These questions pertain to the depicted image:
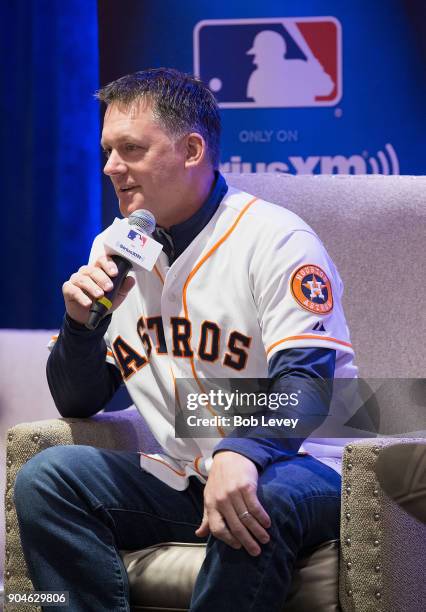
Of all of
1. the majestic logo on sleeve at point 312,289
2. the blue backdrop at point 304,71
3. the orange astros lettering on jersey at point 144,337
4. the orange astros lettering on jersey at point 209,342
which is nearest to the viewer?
the majestic logo on sleeve at point 312,289

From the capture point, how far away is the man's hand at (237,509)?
1.62 metres

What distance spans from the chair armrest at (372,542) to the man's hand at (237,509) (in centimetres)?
16

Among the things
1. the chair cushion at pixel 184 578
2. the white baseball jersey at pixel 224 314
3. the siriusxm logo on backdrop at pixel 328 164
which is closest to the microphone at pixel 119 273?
the white baseball jersey at pixel 224 314

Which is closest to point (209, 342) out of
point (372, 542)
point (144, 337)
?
point (144, 337)

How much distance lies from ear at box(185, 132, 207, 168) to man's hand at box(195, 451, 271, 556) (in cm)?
71

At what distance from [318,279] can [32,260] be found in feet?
5.59

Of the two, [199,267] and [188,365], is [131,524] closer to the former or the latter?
[188,365]

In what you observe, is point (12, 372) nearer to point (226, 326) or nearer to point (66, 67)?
point (226, 326)

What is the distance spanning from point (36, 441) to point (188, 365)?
0.33 m

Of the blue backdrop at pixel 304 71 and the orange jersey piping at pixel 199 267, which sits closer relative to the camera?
the orange jersey piping at pixel 199 267

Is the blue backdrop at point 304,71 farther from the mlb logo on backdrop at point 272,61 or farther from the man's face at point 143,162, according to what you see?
the man's face at point 143,162

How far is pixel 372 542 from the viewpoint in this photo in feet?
5.50

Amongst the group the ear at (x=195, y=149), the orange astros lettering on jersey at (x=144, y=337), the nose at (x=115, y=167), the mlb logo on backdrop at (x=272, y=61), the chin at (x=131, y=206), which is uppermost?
A: the mlb logo on backdrop at (x=272, y=61)

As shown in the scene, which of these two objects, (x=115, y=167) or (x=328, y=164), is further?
(x=328, y=164)
